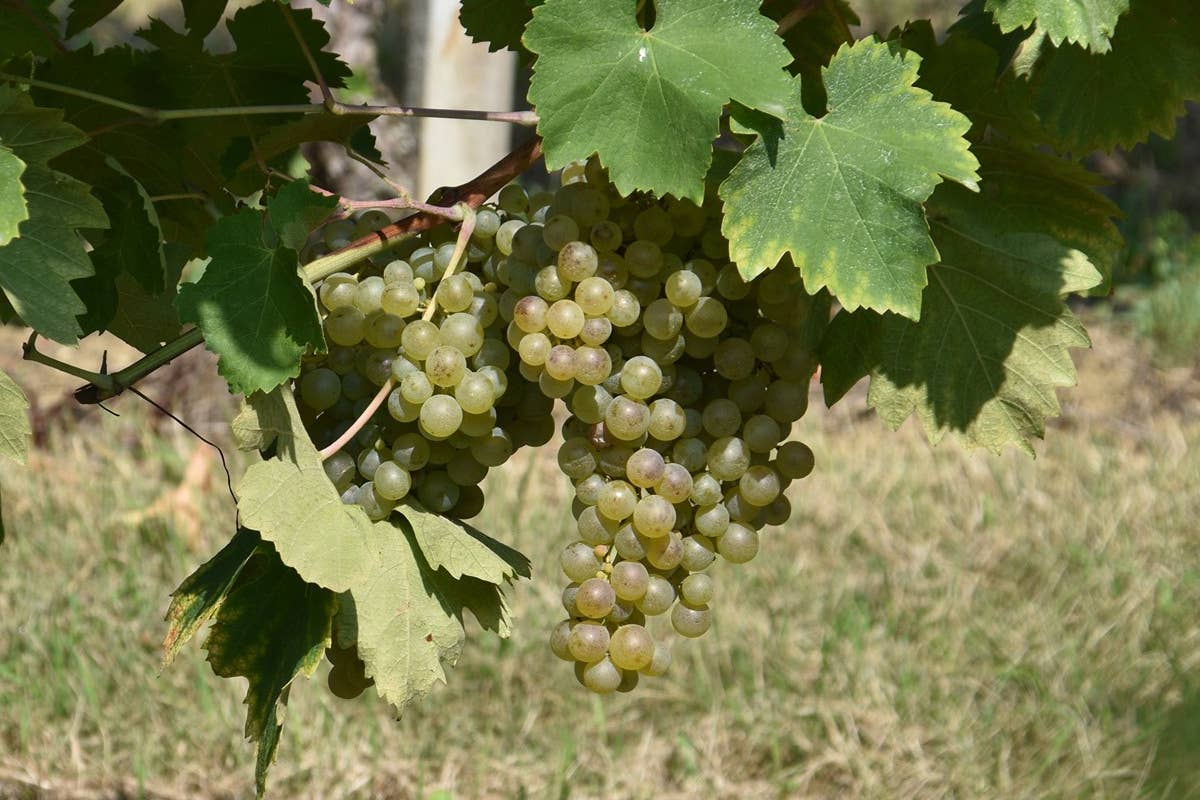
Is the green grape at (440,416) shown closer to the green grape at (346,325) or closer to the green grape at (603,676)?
the green grape at (346,325)

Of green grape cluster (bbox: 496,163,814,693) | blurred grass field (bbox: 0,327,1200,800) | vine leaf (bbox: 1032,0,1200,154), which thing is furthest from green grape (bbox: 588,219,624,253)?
blurred grass field (bbox: 0,327,1200,800)

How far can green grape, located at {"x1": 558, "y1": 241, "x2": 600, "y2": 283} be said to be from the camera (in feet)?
2.77

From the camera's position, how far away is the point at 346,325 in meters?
0.86

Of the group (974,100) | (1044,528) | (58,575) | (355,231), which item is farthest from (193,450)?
(974,100)

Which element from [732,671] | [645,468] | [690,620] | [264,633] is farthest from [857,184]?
[732,671]

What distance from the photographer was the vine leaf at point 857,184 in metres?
0.77

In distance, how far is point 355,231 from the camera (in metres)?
0.95

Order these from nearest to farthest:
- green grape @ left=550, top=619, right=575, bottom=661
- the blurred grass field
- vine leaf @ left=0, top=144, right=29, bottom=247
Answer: vine leaf @ left=0, top=144, right=29, bottom=247 → green grape @ left=550, top=619, right=575, bottom=661 → the blurred grass field

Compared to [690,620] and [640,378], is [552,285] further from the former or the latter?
[690,620]

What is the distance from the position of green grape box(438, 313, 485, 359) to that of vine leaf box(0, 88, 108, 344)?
8.6 inches

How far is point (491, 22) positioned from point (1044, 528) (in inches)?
90.4

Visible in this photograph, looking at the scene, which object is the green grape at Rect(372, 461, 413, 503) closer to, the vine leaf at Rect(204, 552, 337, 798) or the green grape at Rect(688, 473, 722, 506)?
the vine leaf at Rect(204, 552, 337, 798)

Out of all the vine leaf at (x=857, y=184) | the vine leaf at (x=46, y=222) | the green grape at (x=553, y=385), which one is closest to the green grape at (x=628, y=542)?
the green grape at (x=553, y=385)

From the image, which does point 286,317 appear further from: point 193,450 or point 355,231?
point 193,450
